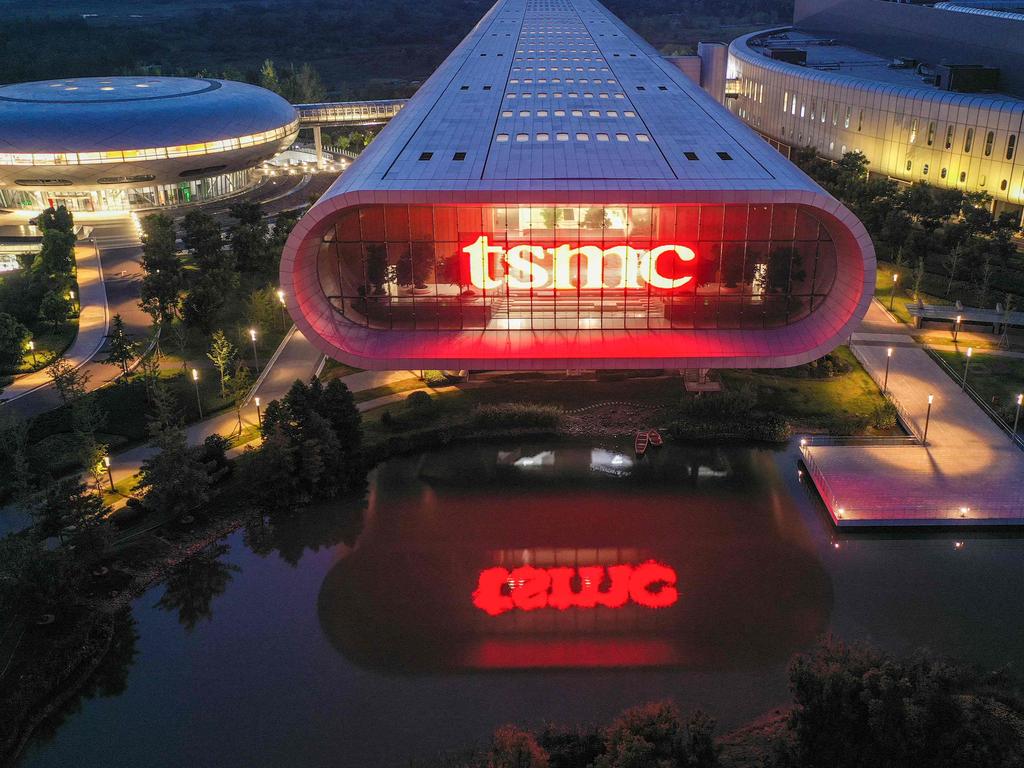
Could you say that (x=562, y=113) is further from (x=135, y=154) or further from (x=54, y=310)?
(x=135, y=154)

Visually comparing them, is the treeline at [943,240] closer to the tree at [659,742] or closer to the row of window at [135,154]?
the tree at [659,742]

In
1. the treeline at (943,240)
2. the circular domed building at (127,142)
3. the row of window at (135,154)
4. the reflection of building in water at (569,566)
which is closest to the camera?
the reflection of building in water at (569,566)

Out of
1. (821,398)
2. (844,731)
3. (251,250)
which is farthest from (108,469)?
(821,398)

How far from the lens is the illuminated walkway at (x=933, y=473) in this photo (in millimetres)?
37875

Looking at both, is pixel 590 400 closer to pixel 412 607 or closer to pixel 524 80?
pixel 412 607

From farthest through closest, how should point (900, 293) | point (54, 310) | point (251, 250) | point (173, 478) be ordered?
1. point (251, 250)
2. point (900, 293)
3. point (54, 310)
4. point (173, 478)

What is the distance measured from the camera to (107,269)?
240 ft

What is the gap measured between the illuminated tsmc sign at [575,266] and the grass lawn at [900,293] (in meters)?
23.3

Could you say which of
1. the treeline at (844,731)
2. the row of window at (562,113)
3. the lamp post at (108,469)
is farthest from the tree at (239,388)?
the treeline at (844,731)

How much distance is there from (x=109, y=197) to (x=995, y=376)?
77029 mm

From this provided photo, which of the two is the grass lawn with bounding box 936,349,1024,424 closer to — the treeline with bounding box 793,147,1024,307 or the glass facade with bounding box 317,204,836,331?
the treeline with bounding box 793,147,1024,307

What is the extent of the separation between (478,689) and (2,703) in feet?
49.7

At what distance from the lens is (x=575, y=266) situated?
140ft

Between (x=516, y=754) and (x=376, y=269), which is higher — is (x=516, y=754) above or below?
below
